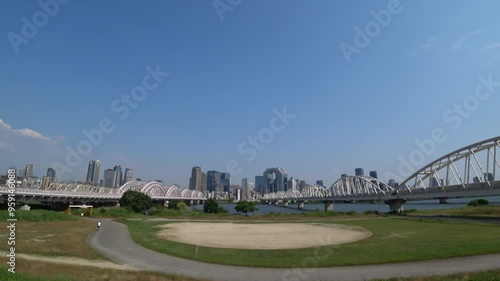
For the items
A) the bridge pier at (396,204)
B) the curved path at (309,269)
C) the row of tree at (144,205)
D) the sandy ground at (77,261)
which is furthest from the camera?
the bridge pier at (396,204)

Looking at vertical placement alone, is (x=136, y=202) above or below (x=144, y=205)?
above

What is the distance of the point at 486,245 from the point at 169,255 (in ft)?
85.5

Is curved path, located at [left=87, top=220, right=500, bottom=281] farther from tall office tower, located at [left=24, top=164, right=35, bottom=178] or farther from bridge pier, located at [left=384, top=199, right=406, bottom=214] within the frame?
tall office tower, located at [left=24, top=164, right=35, bottom=178]

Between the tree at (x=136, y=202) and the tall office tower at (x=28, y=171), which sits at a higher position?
the tall office tower at (x=28, y=171)

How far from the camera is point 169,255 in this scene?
915 inches

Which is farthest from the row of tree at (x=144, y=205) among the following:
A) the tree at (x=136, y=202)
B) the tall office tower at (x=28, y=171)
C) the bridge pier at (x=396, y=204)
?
the tall office tower at (x=28, y=171)

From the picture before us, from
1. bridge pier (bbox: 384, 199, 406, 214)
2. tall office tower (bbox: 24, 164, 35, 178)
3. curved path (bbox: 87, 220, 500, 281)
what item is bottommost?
curved path (bbox: 87, 220, 500, 281)

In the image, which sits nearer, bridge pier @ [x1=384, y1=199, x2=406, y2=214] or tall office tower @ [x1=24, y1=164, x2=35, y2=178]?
bridge pier @ [x1=384, y1=199, x2=406, y2=214]

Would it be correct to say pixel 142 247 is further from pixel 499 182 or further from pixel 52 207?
pixel 52 207

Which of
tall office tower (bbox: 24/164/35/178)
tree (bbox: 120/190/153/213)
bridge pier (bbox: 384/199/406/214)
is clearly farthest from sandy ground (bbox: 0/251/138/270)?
tall office tower (bbox: 24/164/35/178)

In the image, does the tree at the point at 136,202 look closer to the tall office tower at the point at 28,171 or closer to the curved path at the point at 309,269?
the curved path at the point at 309,269

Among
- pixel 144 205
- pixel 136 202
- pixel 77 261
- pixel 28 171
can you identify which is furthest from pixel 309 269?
pixel 28 171

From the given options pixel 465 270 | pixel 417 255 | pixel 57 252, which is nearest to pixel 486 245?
pixel 417 255

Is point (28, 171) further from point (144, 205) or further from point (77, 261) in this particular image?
point (77, 261)
